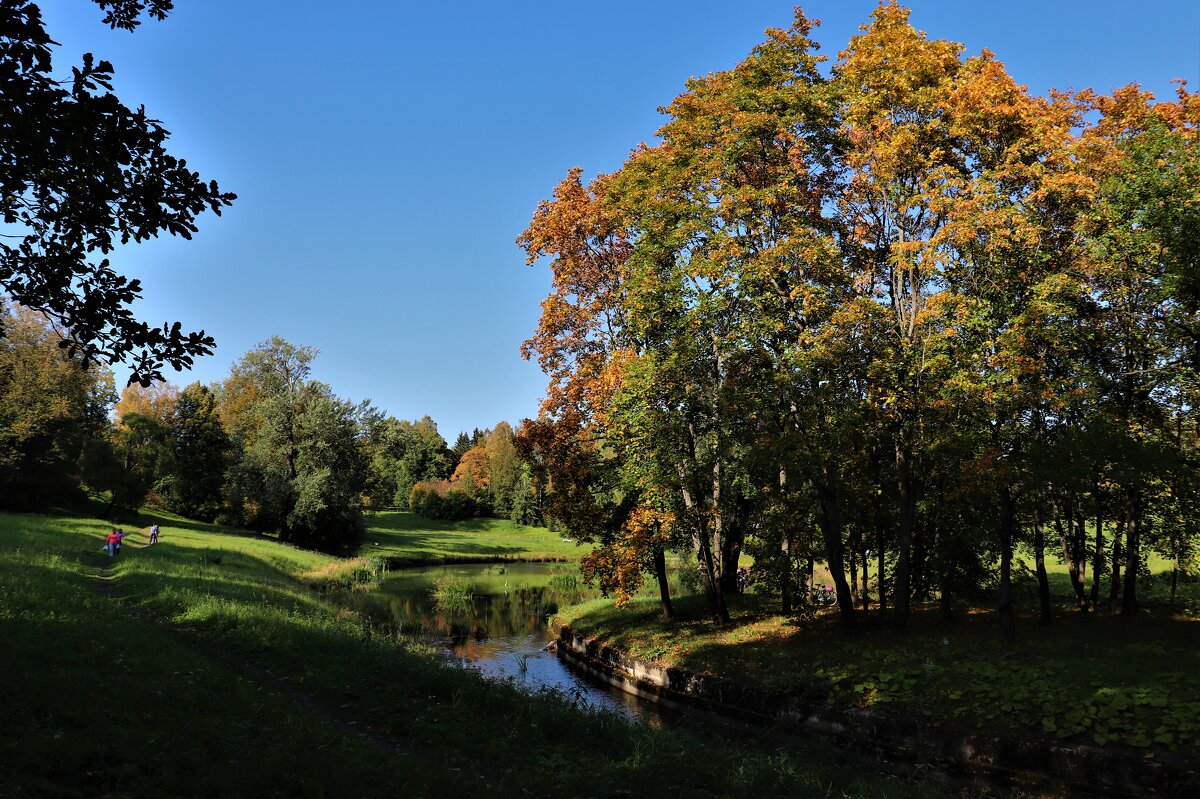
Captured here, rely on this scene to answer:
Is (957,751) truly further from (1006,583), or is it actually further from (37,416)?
(37,416)

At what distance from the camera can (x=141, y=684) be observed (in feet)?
34.4

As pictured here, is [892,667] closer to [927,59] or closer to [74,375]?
[927,59]

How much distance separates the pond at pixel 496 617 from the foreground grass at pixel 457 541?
25.7 ft

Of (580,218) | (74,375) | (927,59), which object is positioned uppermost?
(927,59)

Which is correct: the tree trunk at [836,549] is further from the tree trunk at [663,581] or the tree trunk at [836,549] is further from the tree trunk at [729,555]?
the tree trunk at [729,555]

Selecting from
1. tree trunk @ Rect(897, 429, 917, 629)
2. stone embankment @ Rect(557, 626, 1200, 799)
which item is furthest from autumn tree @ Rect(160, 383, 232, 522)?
tree trunk @ Rect(897, 429, 917, 629)

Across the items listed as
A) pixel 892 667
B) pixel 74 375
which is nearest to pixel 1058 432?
pixel 892 667

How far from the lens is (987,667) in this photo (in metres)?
15.7

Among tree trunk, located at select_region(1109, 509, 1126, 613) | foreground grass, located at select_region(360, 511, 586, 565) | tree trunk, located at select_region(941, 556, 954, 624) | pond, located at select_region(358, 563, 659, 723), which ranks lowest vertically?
pond, located at select_region(358, 563, 659, 723)

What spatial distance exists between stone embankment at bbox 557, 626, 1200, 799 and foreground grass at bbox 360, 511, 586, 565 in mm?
43982

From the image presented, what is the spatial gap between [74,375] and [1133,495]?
58721 mm

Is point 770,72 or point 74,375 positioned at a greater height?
point 770,72

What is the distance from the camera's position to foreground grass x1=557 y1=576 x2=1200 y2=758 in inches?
511

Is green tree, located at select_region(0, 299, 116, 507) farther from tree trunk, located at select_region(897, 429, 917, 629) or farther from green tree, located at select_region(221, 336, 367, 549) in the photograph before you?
tree trunk, located at select_region(897, 429, 917, 629)
